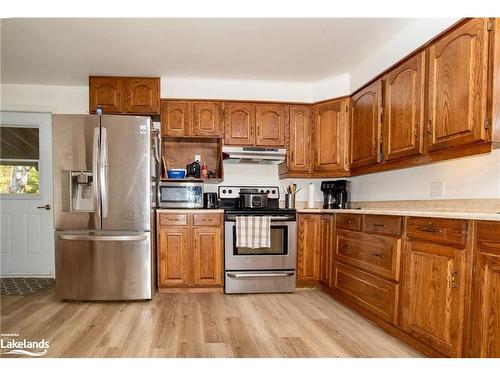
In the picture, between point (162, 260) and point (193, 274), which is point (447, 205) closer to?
point (193, 274)

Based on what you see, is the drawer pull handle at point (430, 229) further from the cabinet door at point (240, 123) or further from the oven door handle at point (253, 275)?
the cabinet door at point (240, 123)

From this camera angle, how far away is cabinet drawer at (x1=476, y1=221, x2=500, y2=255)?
4.25 feet

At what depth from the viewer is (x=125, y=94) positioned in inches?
129

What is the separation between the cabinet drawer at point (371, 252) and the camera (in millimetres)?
2016

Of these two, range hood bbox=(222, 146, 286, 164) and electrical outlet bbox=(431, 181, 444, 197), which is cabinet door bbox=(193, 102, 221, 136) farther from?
electrical outlet bbox=(431, 181, 444, 197)

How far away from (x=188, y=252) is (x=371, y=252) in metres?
1.83

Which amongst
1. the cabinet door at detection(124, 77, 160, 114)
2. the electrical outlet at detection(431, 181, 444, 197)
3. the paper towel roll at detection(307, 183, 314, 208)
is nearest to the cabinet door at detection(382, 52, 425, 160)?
the electrical outlet at detection(431, 181, 444, 197)

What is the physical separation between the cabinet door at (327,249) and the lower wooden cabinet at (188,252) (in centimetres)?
116

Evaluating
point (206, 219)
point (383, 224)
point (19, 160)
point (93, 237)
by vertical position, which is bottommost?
point (93, 237)

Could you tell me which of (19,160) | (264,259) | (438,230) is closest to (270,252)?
(264,259)

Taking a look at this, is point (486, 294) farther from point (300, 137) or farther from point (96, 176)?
point (96, 176)

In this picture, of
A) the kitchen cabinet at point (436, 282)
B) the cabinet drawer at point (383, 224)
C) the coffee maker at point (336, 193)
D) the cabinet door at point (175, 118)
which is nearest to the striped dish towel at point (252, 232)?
the coffee maker at point (336, 193)

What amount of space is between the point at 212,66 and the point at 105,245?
219 centimetres
